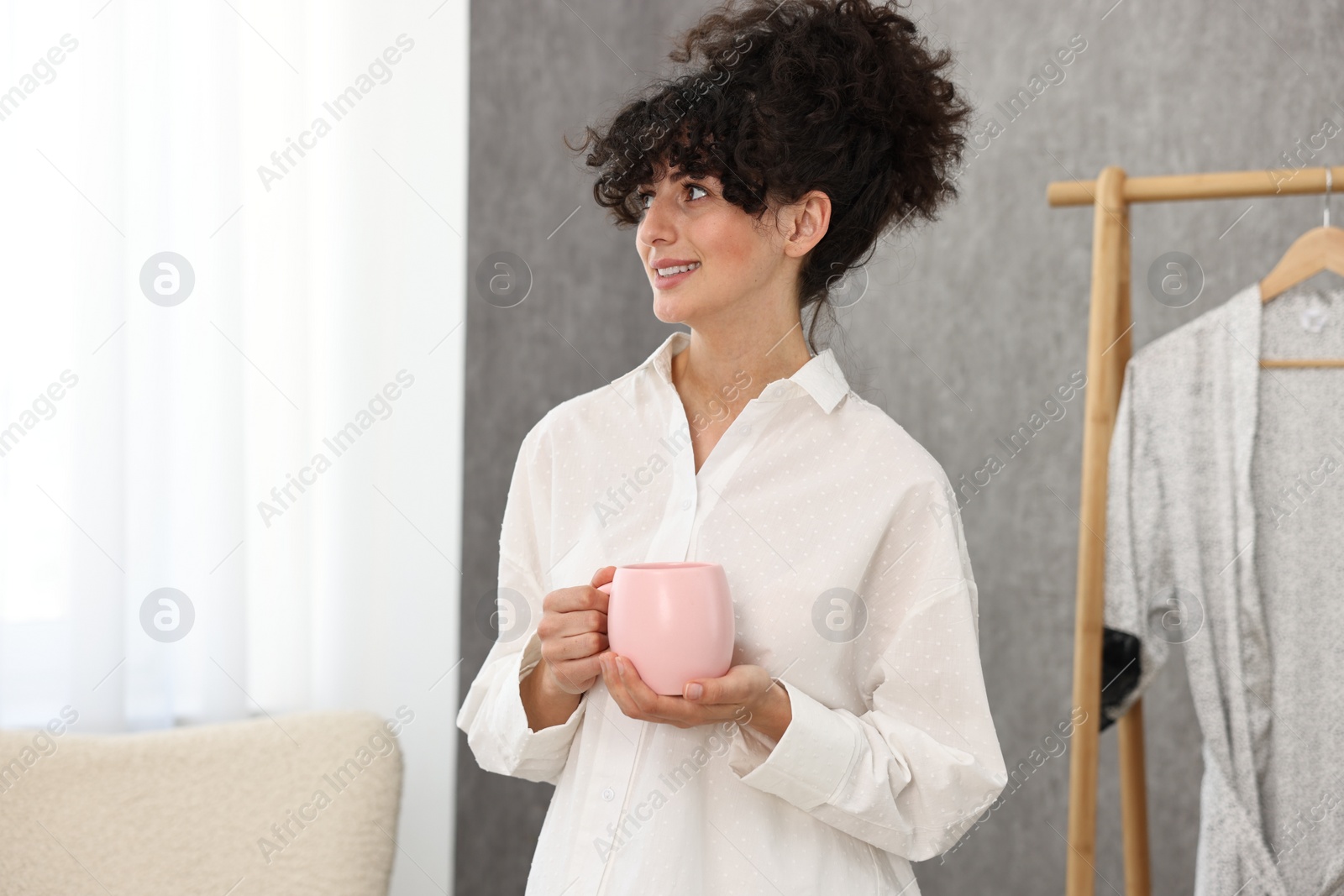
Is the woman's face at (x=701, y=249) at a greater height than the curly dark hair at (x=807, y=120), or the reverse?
the curly dark hair at (x=807, y=120)

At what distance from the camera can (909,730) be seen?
0.96 meters

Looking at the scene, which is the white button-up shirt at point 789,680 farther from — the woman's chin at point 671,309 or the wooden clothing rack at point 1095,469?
the wooden clothing rack at point 1095,469

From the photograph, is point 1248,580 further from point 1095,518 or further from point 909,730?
point 909,730

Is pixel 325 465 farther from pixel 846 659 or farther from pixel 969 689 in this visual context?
pixel 969 689

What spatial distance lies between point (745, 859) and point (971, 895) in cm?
123

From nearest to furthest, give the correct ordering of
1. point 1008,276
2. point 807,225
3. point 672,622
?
1. point 672,622
2. point 807,225
3. point 1008,276

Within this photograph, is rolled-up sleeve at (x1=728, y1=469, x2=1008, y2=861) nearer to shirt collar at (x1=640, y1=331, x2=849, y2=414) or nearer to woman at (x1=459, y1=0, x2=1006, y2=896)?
woman at (x1=459, y1=0, x2=1006, y2=896)

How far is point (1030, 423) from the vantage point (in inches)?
76.0

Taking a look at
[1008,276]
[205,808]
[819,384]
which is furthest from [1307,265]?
[205,808]

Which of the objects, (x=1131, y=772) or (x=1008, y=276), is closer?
(x=1131, y=772)

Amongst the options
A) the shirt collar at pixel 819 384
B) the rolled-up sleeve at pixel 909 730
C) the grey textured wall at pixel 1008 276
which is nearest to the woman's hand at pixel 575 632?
the rolled-up sleeve at pixel 909 730

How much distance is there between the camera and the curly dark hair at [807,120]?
1047mm

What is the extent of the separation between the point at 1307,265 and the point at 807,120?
741mm

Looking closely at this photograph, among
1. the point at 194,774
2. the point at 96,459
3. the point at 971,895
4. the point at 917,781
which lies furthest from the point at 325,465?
the point at 971,895
